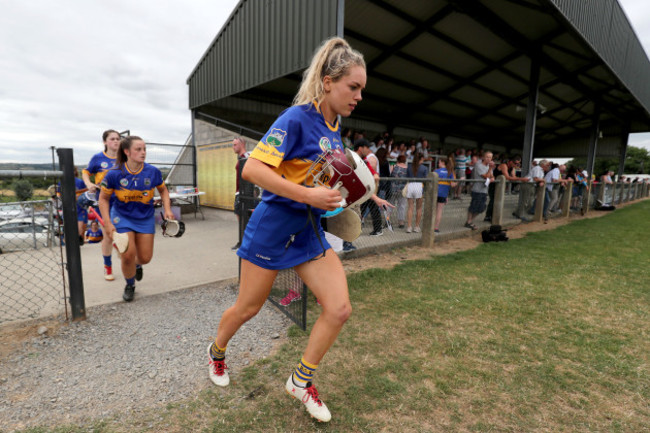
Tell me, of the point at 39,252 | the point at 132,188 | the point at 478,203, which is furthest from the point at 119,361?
the point at 478,203

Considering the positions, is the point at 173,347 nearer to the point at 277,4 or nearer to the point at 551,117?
A: the point at 277,4

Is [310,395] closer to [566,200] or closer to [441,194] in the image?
[441,194]

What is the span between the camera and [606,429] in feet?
6.35

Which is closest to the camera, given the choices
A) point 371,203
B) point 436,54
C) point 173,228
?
point 173,228

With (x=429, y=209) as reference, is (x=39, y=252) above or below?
below

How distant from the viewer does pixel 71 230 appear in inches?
119

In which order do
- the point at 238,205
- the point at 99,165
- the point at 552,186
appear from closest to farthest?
the point at 238,205, the point at 99,165, the point at 552,186

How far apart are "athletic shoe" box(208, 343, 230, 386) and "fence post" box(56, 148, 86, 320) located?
182 centimetres

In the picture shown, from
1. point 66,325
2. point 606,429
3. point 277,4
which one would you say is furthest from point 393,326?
point 277,4

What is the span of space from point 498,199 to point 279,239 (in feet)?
27.9

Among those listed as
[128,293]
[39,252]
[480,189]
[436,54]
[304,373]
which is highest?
[436,54]

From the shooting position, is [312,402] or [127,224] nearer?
[312,402]

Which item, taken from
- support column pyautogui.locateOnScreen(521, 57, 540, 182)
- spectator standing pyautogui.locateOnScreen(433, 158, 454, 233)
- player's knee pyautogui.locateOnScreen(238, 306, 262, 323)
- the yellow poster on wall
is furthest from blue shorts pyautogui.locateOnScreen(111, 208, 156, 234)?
support column pyautogui.locateOnScreen(521, 57, 540, 182)

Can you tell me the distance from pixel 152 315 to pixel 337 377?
6.94ft
